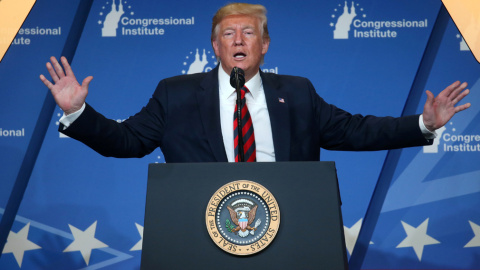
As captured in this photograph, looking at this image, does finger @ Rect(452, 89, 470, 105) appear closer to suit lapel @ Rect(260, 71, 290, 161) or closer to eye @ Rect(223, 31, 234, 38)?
suit lapel @ Rect(260, 71, 290, 161)

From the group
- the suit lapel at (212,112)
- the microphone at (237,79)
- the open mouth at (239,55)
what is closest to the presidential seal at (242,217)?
the microphone at (237,79)

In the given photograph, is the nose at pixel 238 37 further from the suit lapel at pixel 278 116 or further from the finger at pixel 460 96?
the finger at pixel 460 96

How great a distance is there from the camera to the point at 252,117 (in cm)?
235

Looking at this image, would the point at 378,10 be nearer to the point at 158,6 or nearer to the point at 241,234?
the point at 158,6

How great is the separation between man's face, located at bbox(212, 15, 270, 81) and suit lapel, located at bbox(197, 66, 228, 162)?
93 millimetres

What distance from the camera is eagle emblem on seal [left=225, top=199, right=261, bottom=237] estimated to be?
4.99ft

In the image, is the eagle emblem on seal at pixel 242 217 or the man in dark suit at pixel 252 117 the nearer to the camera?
the eagle emblem on seal at pixel 242 217

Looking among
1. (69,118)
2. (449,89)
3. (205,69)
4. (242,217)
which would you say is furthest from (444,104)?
(205,69)

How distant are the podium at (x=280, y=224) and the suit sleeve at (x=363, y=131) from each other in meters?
0.85

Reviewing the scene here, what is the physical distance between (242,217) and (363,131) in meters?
1.11

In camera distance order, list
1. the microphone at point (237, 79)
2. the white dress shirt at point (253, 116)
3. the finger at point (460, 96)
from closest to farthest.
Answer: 1. the microphone at point (237, 79)
2. the finger at point (460, 96)
3. the white dress shirt at point (253, 116)

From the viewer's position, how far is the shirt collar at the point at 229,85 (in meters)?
2.40

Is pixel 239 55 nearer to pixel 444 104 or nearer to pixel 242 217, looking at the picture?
pixel 444 104

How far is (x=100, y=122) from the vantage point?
2.07 m
